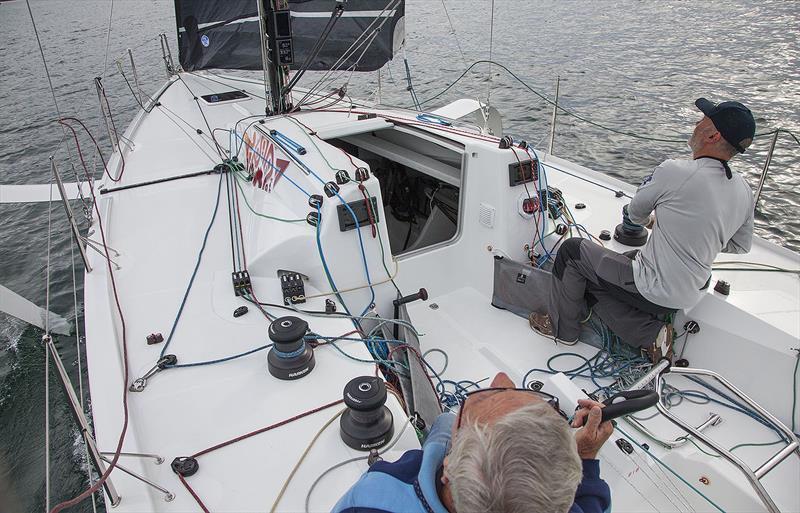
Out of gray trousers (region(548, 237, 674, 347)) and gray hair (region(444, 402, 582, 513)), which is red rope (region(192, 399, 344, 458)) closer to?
gray hair (region(444, 402, 582, 513))

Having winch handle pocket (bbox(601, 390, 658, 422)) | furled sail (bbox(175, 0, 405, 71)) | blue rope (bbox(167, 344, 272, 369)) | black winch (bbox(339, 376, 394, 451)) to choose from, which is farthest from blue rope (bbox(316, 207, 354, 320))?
furled sail (bbox(175, 0, 405, 71))

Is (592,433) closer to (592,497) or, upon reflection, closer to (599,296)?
(592,497)

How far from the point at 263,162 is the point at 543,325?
1963mm

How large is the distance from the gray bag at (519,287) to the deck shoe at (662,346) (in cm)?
60

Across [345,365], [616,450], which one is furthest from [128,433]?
[616,450]

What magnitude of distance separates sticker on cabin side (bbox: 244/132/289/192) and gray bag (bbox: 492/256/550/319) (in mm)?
1383

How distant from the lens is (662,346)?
98.8 inches

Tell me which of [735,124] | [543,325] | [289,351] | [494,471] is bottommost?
[543,325]

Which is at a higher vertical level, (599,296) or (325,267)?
(325,267)

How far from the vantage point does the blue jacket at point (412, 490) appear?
3.19ft

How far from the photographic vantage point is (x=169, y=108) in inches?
214

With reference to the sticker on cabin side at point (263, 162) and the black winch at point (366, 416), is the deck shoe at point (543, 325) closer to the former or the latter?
the black winch at point (366, 416)

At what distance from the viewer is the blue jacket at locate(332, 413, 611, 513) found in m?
0.97

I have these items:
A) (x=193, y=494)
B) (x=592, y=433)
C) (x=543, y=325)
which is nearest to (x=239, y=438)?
(x=193, y=494)
